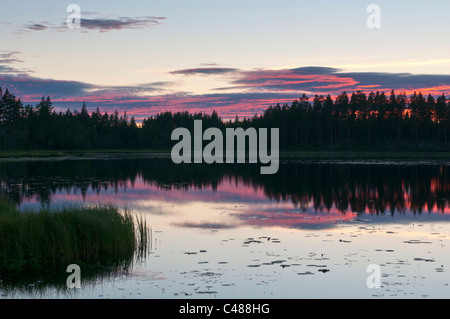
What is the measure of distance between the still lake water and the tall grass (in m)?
1.43

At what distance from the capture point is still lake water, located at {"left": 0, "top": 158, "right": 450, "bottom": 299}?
16.8 meters

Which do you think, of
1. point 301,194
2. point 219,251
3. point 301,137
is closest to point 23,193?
point 301,194

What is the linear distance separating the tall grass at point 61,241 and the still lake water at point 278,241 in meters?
1.43

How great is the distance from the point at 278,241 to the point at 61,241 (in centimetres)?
1032

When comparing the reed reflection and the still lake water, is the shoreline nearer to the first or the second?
the reed reflection

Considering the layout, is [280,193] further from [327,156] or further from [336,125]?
[336,125]

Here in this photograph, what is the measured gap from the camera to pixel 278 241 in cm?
2483

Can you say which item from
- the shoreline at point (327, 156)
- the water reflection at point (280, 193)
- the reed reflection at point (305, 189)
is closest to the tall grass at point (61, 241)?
the water reflection at point (280, 193)

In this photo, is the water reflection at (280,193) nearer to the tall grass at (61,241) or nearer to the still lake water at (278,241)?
the still lake water at (278,241)

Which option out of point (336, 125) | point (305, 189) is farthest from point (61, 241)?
point (336, 125)

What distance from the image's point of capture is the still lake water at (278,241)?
661 inches

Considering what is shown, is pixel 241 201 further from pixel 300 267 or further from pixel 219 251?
pixel 300 267

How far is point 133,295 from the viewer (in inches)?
633
